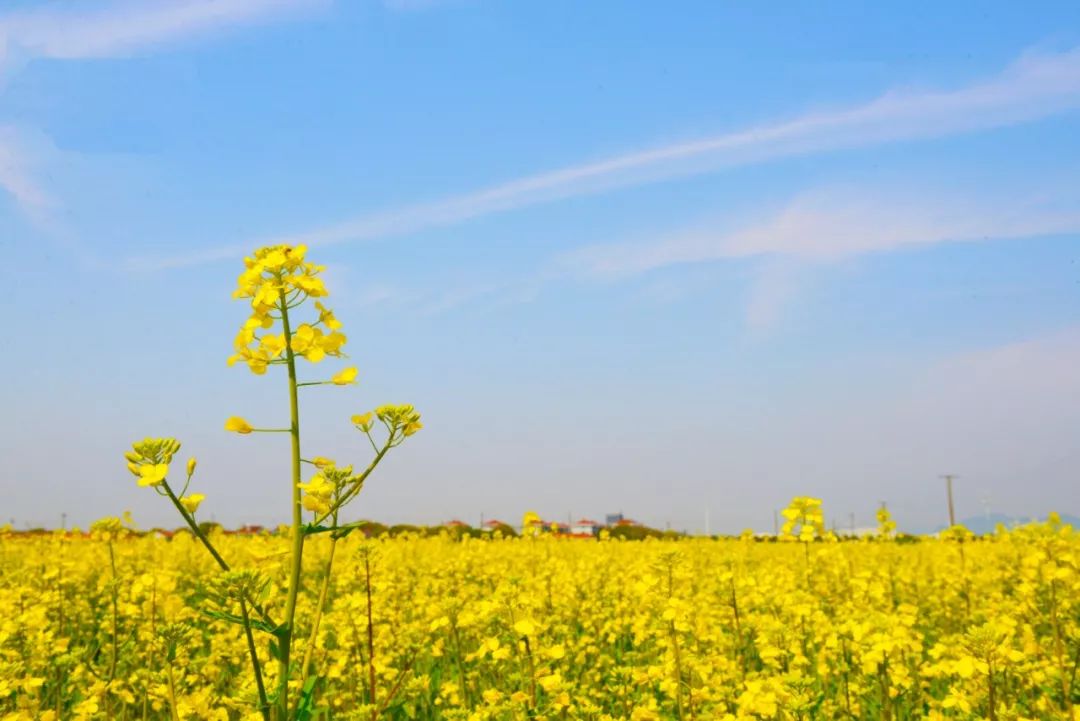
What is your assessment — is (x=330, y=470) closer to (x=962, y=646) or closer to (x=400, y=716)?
(x=962, y=646)

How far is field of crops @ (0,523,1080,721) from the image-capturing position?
348 centimetres

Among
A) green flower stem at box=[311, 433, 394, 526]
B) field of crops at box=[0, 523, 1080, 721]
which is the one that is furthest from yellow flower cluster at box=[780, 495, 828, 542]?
green flower stem at box=[311, 433, 394, 526]

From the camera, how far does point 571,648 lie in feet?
19.2

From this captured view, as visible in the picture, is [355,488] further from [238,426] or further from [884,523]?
[884,523]

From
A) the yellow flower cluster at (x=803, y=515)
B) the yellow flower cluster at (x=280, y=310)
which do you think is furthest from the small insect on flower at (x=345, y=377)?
the yellow flower cluster at (x=803, y=515)

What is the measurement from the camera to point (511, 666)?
5.41 meters

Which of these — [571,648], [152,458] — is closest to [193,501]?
[152,458]

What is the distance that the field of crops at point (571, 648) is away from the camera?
3.48 metres

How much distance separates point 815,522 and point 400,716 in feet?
10.1

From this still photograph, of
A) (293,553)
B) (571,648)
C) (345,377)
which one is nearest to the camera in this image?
(293,553)

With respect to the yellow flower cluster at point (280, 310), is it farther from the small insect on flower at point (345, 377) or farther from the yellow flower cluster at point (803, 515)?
the yellow flower cluster at point (803, 515)

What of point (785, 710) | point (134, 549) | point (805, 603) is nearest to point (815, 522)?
point (805, 603)

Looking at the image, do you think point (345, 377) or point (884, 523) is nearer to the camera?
point (345, 377)

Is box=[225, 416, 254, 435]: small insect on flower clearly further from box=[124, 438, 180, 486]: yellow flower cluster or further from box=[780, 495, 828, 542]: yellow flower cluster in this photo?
box=[780, 495, 828, 542]: yellow flower cluster
